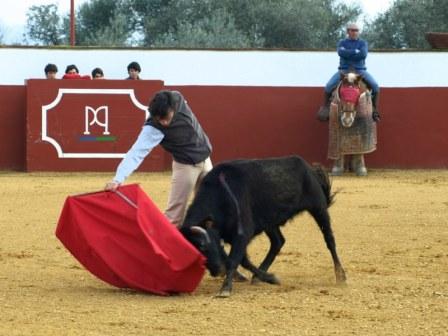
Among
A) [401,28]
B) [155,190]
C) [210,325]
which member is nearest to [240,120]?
[155,190]

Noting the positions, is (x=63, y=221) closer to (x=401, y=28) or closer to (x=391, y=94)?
(x=391, y=94)

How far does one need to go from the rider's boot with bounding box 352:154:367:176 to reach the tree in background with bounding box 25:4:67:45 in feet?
62.8

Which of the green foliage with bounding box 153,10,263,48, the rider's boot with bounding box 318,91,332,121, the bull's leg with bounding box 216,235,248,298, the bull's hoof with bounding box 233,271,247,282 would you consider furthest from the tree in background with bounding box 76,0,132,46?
the bull's leg with bounding box 216,235,248,298

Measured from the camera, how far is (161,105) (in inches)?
310

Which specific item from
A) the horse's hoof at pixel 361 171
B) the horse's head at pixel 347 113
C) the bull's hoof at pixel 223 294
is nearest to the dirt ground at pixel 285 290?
the bull's hoof at pixel 223 294

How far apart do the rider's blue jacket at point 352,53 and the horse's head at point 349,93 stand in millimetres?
272

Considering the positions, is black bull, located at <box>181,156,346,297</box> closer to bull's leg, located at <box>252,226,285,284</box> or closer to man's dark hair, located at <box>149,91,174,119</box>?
bull's leg, located at <box>252,226,285,284</box>

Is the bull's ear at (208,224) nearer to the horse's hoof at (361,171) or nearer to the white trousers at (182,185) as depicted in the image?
the white trousers at (182,185)

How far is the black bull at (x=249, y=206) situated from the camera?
7730 millimetres

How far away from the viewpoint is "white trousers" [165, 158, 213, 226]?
826 cm

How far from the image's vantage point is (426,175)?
16.3 m

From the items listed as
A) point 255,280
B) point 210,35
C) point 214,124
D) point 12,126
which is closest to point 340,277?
point 255,280

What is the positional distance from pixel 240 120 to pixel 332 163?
4.27 ft

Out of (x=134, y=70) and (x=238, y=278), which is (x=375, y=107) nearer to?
(x=134, y=70)
